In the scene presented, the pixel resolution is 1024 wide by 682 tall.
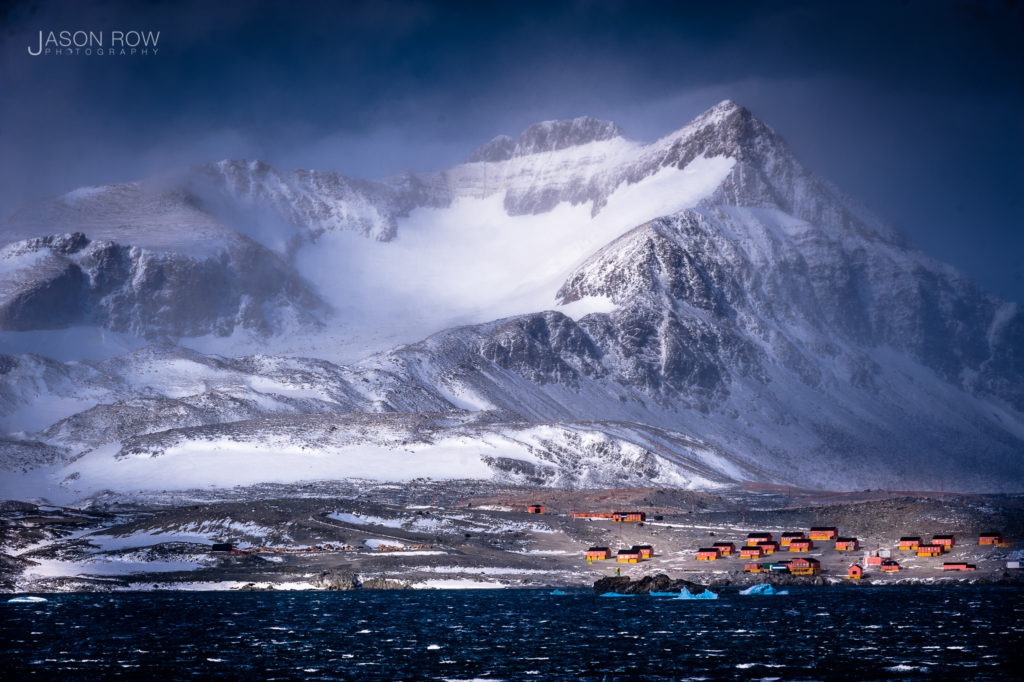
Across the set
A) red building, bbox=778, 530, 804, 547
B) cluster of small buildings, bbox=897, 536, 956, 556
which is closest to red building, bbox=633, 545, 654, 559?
red building, bbox=778, 530, 804, 547

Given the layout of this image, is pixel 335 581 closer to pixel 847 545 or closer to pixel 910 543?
pixel 847 545

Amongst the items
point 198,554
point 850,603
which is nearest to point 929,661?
point 850,603

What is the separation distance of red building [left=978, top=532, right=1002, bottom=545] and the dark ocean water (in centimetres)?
2004

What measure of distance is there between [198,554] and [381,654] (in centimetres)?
9614

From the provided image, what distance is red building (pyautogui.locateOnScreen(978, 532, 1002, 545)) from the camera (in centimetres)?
17450

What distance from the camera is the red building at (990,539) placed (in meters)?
174

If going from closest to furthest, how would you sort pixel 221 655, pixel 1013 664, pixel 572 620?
pixel 1013 664 → pixel 221 655 → pixel 572 620

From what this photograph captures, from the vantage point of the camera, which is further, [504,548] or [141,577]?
[504,548]

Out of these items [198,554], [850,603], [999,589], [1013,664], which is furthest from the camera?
[198,554]

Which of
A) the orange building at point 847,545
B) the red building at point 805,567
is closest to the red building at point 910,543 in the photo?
the orange building at point 847,545

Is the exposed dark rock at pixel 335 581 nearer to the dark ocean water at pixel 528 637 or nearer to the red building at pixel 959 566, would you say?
the dark ocean water at pixel 528 637

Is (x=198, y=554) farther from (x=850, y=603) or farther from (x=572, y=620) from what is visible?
(x=850, y=603)

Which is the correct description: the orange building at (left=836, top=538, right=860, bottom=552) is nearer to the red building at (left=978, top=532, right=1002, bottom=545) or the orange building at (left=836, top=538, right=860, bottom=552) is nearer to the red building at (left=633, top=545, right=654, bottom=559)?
the red building at (left=978, top=532, right=1002, bottom=545)

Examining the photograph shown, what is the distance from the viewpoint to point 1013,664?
3469 inches
